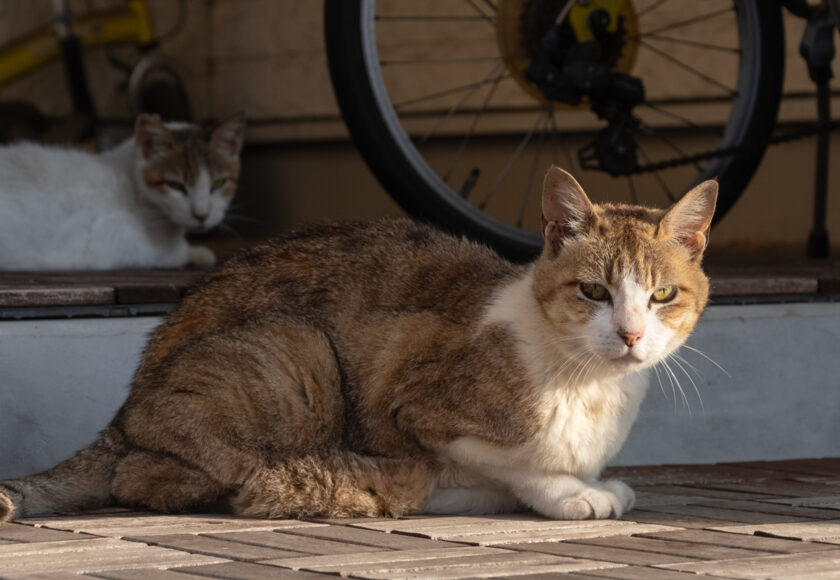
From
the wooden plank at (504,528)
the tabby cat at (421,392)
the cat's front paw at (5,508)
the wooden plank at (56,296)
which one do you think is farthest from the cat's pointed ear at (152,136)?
the wooden plank at (504,528)

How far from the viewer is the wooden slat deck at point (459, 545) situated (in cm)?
204

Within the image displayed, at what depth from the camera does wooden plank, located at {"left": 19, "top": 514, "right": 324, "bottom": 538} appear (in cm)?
241

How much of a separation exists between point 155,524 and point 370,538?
44 centimetres

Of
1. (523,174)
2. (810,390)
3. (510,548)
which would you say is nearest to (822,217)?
(810,390)

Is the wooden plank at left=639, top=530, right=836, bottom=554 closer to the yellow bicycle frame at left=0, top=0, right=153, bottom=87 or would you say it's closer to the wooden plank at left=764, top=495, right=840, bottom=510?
the wooden plank at left=764, top=495, right=840, bottom=510

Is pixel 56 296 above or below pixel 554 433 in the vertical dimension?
above

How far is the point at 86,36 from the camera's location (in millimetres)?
6309

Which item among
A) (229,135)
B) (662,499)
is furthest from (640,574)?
(229,135)

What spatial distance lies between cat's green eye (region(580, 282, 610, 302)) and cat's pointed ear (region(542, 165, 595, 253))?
15cm

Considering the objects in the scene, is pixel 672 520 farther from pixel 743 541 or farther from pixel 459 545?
Answer: pixel 459 545

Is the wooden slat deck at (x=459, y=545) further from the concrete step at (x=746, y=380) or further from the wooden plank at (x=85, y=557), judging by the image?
the concrete step at (x=746, y=380)

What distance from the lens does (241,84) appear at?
21.4 ft

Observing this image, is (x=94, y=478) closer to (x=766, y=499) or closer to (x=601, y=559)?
(x=601, y=559)

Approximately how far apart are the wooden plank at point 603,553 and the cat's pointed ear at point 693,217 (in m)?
0.70
